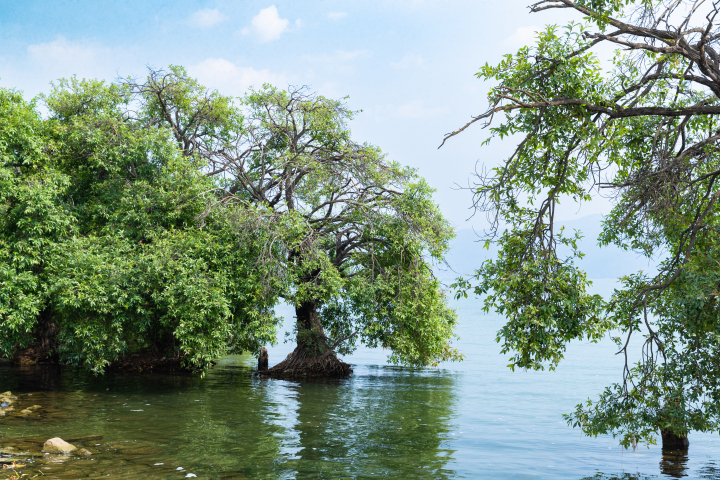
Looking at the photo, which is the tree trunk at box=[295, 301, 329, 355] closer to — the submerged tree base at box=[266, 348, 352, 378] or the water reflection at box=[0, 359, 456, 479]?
the submerged tree base at box=[266, 348, 352, 378]

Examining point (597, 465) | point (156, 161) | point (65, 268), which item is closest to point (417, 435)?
point (597, 465)

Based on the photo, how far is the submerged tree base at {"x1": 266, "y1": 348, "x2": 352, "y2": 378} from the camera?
2580 cm

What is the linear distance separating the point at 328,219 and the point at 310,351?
631cm

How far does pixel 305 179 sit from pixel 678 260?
58.6 feet

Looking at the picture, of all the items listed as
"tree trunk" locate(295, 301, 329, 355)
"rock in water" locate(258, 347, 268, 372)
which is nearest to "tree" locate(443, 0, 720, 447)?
"tree trunk" locate(295, 301, 329, 355)

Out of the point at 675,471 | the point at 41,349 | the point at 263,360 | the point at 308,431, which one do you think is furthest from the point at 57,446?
the point at 41,349

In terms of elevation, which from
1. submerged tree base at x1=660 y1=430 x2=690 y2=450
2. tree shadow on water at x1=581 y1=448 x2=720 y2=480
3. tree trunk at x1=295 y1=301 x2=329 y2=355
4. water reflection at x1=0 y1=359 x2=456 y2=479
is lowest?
water reflection at x1=0 y1=359 x2=456 y2=479

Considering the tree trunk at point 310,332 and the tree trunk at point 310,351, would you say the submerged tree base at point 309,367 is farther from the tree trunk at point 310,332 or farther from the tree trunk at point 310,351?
the tree trunk at point 310,332

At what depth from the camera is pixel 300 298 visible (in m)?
22.5

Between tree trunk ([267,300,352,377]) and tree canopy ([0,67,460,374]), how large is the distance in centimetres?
11

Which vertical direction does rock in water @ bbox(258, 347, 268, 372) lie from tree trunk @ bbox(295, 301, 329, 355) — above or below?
below

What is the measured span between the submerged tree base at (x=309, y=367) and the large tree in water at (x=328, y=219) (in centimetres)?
6

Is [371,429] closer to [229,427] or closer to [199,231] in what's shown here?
[229,427]

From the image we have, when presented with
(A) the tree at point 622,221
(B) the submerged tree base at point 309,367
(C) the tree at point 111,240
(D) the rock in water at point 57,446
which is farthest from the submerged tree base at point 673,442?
(D) the rock in water at point 57,446
